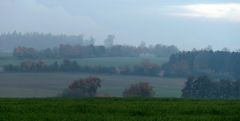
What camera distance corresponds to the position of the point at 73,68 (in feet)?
220

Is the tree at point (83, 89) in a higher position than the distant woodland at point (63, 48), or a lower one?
lower

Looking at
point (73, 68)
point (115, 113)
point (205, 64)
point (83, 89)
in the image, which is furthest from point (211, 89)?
point (73, 68)

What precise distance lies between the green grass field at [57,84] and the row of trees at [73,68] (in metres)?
2.10

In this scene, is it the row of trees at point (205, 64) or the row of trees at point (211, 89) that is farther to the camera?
the row of trees at point (205, 64)

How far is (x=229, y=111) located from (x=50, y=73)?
51.8 metres

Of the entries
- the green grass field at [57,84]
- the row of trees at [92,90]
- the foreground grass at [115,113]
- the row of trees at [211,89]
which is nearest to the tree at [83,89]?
the row of trees at [92,90]

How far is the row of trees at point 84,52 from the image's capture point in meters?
78.4

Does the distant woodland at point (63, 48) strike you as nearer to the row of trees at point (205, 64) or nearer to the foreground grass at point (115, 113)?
the row of trees at point (205, 64)

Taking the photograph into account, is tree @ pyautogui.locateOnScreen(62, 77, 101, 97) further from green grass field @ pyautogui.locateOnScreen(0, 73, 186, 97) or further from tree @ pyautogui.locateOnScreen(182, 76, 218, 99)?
tree @ pyautogui.locateOnScreen(182, 76, 218, 99)

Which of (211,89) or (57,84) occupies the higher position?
(57,84)

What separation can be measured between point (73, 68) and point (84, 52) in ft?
49.6

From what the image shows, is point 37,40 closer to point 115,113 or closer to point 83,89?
point 83,89

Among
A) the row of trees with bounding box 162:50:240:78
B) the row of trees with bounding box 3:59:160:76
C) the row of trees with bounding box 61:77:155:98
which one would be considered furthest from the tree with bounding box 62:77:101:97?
the row of trees with bounding box 3:59:160:76

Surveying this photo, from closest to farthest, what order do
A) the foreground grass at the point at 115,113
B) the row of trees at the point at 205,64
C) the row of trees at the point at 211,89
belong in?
the foreground grass at the point at 115,113 < the row of trees at the point at 211,89 < the row of trees at the point at 205,64
